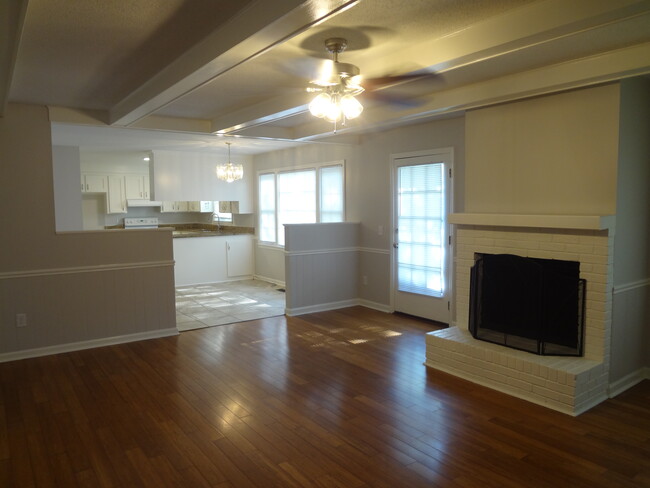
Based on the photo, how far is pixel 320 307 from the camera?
254 inches

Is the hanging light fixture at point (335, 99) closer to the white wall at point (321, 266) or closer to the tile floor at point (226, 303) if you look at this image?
the white wall at point (321, 266)

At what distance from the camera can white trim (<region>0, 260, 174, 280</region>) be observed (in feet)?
14.8

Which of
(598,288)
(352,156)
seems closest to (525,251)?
(598,288)

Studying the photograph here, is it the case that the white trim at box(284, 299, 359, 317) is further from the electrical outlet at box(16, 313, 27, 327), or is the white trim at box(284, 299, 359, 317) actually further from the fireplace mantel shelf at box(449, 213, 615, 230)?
the electrical outlet at box(16, 313, 27, 327)

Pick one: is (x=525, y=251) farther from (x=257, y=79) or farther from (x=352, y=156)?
(x=352, y=156)

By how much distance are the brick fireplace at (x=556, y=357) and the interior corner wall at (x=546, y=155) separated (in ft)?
0.63

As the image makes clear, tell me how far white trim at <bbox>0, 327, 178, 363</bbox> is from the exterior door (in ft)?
9.54

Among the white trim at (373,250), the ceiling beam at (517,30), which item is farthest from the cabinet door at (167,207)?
the ceiling beam at (517,30)

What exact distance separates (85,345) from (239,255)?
4.22 meters

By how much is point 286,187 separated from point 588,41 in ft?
19.0

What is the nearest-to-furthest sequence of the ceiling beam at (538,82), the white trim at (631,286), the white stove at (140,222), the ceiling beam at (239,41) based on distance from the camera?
the ceiling beam at (239,41) < the ceiling beam at (538,82) < the white trim at (631,286) < the white stove at (140,222)

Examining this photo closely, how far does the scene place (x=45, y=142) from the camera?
15.0ft

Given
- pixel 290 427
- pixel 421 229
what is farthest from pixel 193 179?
pixel 290 427

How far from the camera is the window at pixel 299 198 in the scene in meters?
7.11
